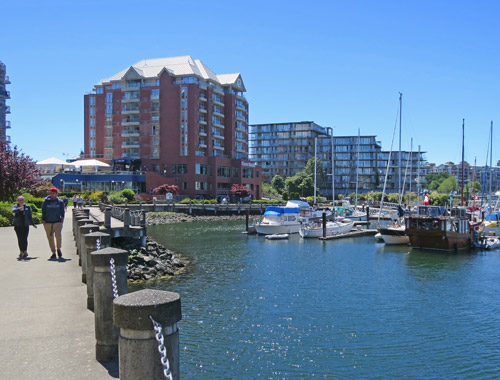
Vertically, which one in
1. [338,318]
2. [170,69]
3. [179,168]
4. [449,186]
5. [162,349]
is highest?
[170,69]

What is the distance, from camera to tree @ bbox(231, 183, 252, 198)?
91.8 meters

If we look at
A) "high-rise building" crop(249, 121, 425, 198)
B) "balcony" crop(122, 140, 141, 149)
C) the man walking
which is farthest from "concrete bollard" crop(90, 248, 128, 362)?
"high-rise building" crop(249, 121, 425, 198)

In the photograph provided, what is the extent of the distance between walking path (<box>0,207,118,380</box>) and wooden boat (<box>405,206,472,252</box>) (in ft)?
108

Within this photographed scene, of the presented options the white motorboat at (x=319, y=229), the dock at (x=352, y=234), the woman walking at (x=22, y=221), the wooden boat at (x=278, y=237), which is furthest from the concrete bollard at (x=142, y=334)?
the white motorboat at (x=319, y=229)

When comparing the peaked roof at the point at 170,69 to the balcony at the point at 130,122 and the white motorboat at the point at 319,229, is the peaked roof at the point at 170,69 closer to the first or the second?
the balcony at the point at 130,122

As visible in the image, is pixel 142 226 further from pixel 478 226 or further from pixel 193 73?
pixel 193 73

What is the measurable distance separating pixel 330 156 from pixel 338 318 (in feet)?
455

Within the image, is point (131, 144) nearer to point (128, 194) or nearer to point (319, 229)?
point (128, 194)

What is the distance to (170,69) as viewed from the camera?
90.4m

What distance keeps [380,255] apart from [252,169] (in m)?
65.4

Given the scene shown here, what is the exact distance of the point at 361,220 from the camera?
70125 mm

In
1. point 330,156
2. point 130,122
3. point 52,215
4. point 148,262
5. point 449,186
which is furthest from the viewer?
point 449,186

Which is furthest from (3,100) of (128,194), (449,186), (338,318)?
(449,186)

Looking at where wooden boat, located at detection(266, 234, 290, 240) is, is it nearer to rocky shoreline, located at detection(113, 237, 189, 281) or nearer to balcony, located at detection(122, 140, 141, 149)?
rocky shoreline, located at detection(113, 237, 189, 281)
